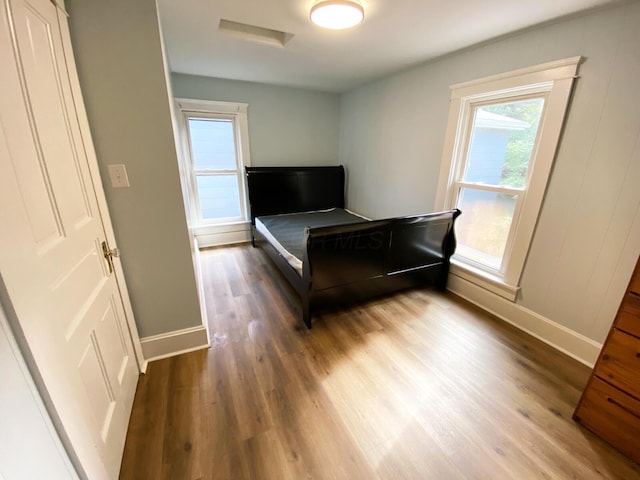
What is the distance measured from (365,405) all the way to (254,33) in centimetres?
296

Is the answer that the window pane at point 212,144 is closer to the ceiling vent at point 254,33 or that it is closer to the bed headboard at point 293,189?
the bed headboard at point 293,189

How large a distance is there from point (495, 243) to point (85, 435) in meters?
3.02

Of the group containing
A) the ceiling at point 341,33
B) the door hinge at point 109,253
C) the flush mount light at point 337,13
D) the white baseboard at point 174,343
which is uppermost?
the ceiling at point 341,33

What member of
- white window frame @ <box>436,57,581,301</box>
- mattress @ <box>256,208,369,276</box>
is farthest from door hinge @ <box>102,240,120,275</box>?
white window frame @ <box>436,57,581,301</box>

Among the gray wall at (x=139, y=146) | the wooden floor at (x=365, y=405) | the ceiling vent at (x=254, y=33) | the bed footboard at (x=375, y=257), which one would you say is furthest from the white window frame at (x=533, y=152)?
the gray wall at (x=139, y=146)

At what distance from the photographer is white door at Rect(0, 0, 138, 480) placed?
740mm

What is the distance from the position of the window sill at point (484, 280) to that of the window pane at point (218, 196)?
3175 millimetres

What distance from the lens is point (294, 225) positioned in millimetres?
3512

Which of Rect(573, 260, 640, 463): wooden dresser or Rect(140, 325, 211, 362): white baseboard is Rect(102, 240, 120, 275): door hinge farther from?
Rect(573, 260, 640, 463): wooden dresser

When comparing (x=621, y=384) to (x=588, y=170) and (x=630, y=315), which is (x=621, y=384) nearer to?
(x=630, y=315)

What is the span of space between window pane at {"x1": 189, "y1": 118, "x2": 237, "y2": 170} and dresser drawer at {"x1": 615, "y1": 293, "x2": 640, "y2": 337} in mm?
4134

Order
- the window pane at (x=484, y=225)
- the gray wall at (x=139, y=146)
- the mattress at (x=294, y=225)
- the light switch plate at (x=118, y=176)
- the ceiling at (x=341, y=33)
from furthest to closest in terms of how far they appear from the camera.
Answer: the mattress at (x=294, y=225) < the window pane at (x=484, y=225) < the ceiling at (x=341, y=33) < the light switch plate at (x=118, y=176) < the gray wall at (x=139, y=146)

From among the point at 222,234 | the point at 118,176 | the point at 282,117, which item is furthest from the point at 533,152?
the point at 222,234

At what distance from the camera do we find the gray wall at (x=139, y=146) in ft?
4.32
